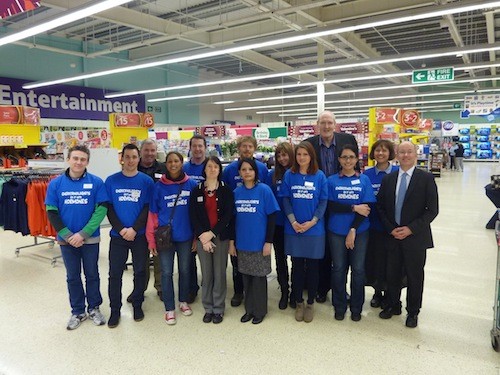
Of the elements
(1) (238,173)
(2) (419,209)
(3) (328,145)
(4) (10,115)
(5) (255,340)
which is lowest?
(5) (255,340)

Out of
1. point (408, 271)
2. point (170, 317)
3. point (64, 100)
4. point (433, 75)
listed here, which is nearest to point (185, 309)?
point (170, 317)

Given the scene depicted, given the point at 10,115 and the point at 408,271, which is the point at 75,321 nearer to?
the point at 408,271

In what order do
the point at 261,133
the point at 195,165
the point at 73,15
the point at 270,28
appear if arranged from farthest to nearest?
the point at 261,133
the point at 270,28
the point at 73,15
the point at 195,165

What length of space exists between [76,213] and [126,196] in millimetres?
403

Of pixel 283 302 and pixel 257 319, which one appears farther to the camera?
pixel 283 302

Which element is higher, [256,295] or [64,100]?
[64,100]

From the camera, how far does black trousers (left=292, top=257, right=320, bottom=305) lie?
3.16 metres

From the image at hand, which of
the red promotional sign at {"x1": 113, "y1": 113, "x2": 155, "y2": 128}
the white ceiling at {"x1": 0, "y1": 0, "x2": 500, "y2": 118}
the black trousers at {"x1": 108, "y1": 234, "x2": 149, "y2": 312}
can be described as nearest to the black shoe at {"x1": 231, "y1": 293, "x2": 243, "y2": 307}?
the black trousers at {"x1": 108, "y1": 234, "x2": 149, "y2": 312}

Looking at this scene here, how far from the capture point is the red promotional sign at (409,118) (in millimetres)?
11711

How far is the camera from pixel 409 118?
469 inches

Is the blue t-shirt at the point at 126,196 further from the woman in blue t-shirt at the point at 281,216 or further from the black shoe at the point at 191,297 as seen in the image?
the woman in blue t-shirt at the point at 281,216

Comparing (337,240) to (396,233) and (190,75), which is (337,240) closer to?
(396,233)

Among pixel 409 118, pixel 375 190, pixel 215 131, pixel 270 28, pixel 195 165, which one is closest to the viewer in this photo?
pixel 375 190

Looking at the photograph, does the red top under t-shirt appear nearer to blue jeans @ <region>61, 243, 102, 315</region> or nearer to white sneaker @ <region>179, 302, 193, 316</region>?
white sneaker @ <region>179, 302, 193, 316</region>
